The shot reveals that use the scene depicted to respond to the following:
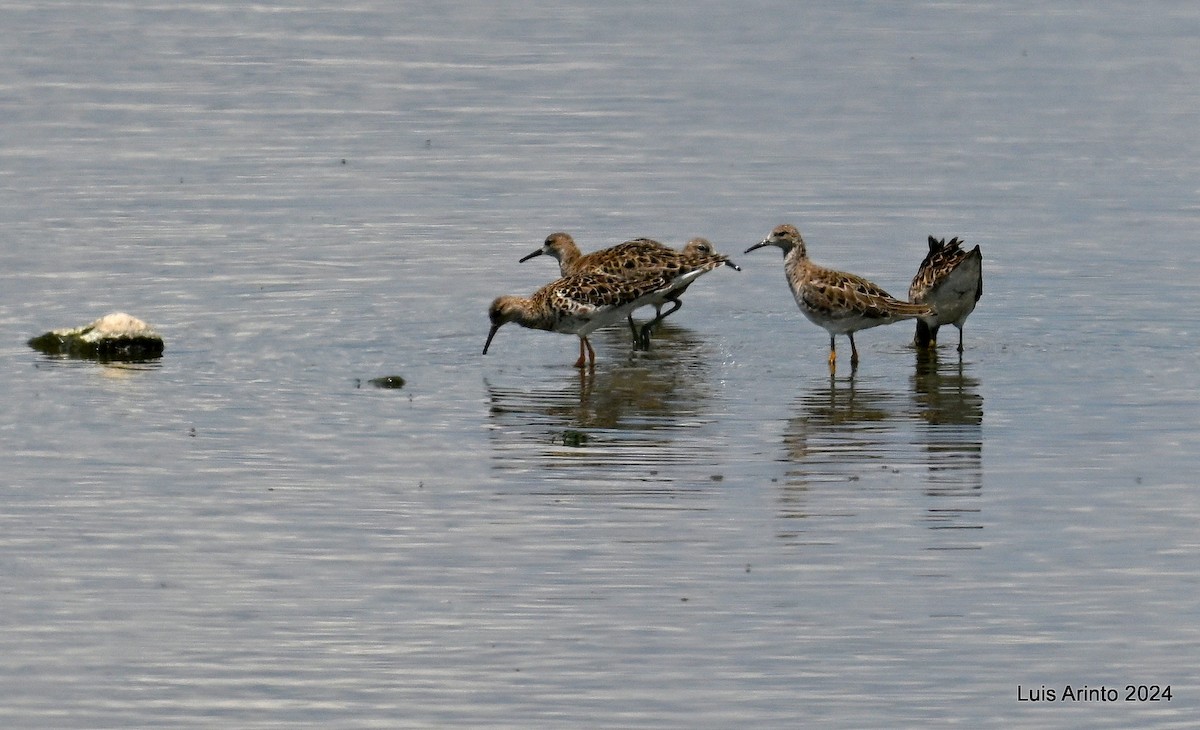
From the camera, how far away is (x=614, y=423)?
20609mm

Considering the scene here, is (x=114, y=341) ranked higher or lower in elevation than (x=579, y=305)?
lower

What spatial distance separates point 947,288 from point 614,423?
5021 millimetres

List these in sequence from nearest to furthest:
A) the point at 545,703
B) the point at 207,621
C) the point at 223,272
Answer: the point at 545,703 < the point at 207,621 < the point at 223,272

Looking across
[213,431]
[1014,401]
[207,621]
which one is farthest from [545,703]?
[1014,401]

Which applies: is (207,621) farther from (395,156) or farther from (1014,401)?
(395,156)

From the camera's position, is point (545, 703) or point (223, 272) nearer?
point (545, 703)

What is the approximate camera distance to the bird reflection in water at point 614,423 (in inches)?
725

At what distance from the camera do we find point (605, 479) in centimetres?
1819

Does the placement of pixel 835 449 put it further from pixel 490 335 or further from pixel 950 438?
pixel 490 335

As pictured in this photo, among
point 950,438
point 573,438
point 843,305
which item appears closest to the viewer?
point 950,438

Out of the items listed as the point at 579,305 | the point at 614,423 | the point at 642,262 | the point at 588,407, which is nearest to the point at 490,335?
the point at 579,305

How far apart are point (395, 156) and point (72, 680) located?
22.2m

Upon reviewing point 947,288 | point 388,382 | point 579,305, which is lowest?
point 388,382

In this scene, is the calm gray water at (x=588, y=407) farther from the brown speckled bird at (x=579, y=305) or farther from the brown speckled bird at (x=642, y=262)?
the brown speckled bird at (x=579, y=305)
